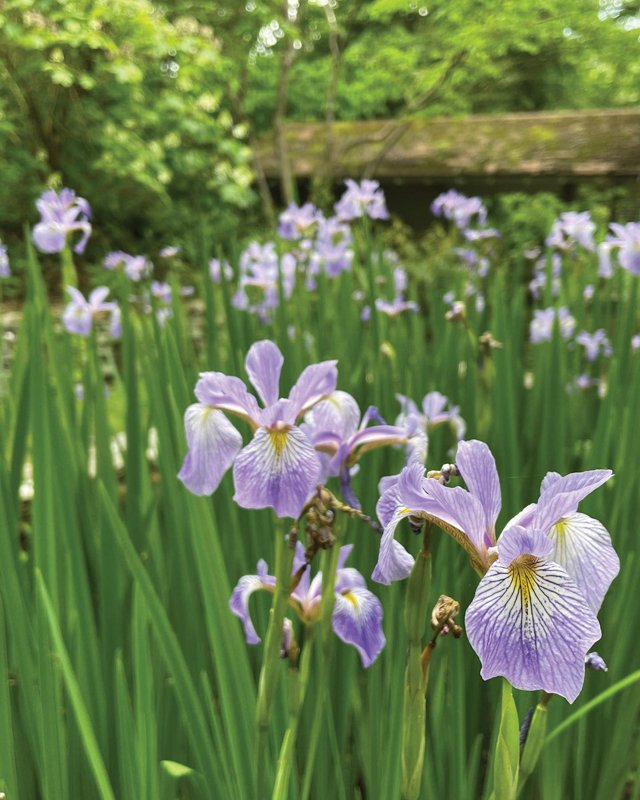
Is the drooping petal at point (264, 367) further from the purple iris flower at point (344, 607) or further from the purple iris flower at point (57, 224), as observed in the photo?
the purple iris flower at point (57, 224)

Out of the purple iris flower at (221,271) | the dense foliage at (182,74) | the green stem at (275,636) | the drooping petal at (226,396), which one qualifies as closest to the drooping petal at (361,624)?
the green stem at (275,636)

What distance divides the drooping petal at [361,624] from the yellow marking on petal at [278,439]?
0.20 m

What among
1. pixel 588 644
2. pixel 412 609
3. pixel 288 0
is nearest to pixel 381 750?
pixel 412 609

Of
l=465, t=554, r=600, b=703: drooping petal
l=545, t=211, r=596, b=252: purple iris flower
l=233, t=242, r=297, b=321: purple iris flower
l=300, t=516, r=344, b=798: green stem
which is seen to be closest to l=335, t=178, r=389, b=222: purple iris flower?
l=233, t=242, r=297, b=321: purple iris flower

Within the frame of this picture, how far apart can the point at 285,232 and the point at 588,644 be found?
2.57 metres

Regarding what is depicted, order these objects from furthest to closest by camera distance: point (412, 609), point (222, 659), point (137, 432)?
point (137, 432), point (222, 659), point (412, 609)

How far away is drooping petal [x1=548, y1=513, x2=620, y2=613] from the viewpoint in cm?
54

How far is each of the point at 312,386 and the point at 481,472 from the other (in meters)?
0.28

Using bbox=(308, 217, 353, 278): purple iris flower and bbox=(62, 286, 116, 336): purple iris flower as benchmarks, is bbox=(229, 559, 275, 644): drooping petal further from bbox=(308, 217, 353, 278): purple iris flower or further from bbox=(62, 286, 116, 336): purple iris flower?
bbox=(308, 217, 353, 278): purple iris flower

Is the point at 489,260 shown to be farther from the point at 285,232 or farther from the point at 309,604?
the point at 309,604

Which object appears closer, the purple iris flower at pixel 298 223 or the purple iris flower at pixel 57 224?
the purple iris flower at pixel 57 224

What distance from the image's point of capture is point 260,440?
0.75m

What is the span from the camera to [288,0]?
7309mm

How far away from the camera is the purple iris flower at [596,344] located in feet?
7.09
